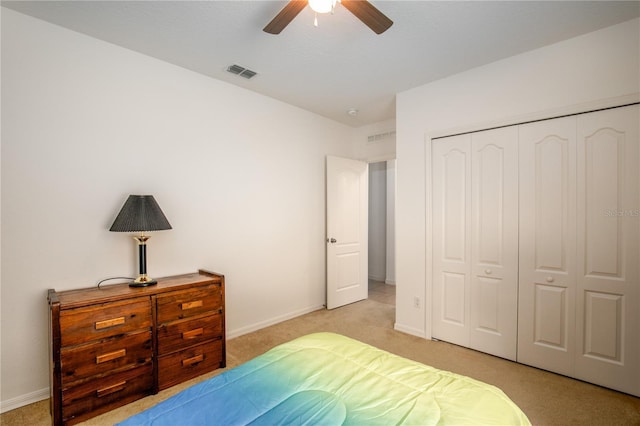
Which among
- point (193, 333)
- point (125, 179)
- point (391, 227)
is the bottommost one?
point (193, 333)

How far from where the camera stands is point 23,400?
2.09m

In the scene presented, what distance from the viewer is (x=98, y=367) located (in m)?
1.98

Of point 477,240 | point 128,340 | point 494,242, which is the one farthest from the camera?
point 477,240

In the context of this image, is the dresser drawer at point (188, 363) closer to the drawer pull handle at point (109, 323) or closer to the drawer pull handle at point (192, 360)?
the drawer pull handle at point (192, 360)

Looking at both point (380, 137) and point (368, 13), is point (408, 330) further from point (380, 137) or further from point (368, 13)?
point (368, 13)

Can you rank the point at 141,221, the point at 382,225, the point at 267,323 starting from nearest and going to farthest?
the point at 141,221
the point at 267,323
the point at 382,225

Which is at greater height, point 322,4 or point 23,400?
point 322,4

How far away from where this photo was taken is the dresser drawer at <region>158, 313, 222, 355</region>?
2.28 metres

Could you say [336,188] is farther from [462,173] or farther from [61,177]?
[61,177]

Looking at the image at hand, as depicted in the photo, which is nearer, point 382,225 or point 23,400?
point 23,400

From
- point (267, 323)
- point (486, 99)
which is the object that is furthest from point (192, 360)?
point (486, 99)

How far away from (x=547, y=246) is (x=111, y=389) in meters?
3.48

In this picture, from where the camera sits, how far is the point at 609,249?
2.28 meters

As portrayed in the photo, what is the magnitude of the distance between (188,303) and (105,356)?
599 mm
